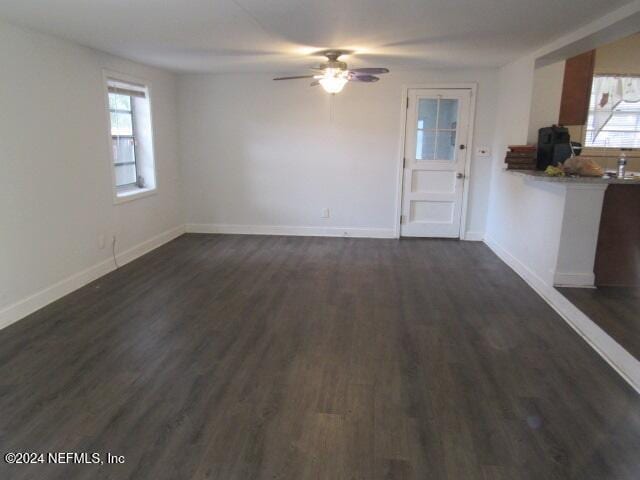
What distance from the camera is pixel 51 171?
380 cm

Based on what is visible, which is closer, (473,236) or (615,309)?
(615,309)

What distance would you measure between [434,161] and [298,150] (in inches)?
74.5

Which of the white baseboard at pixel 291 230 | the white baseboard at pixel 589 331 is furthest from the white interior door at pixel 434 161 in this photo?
the white baseboard at pixel 589 331

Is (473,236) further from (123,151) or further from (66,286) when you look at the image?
(66,286)

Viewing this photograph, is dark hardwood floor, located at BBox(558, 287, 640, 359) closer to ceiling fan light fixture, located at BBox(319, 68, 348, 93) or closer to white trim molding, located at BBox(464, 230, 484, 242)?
white trim molding, located at BBox(464, 230, 484, 242)

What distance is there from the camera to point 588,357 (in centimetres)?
293

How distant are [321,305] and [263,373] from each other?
118 cm

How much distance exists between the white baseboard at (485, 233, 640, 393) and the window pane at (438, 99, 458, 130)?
218 cm

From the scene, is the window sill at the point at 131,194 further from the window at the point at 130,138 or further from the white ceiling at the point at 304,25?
the white ceiling at the point at 304,25

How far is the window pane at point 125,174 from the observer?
514 cm

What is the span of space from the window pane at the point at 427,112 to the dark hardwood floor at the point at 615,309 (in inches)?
118

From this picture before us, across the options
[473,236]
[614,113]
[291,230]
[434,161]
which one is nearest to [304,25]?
[434,161]

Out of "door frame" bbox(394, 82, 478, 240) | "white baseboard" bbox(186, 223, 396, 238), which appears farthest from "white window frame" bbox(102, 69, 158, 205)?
"door frame" bbox(394, 82, 478, 240)

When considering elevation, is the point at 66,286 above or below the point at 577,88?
below
